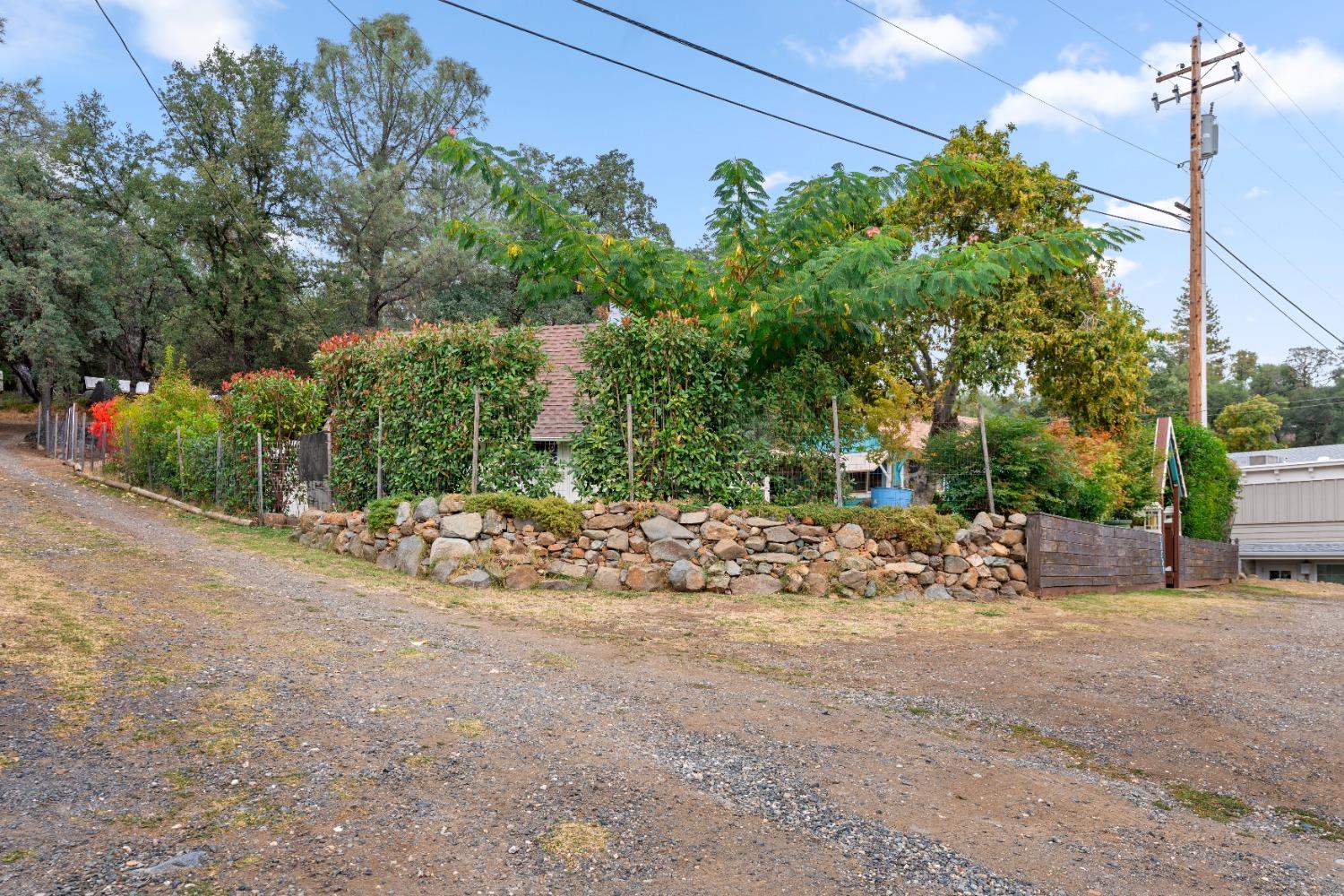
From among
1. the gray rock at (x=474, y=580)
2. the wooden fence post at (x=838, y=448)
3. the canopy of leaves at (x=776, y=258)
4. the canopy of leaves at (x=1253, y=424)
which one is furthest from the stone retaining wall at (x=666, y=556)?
the canopy of leaves at (x=1253, y=424)

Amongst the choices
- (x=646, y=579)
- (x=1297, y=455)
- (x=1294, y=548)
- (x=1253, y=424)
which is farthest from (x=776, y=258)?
(x=1253, y=424)

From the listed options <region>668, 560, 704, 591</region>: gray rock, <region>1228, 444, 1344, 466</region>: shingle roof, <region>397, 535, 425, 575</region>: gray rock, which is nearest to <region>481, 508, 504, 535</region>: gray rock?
<region>397, 535, 425, 575</region>: gray rock

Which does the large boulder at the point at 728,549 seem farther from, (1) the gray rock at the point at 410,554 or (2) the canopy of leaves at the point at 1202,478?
(2) the canopy of leaves at the point at 1202,478

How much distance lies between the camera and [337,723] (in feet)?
14.7

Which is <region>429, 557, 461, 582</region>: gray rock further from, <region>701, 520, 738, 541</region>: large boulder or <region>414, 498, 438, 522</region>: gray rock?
<region>701, 520, 738, 541</region>: large boulder

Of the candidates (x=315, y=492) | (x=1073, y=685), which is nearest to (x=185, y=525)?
(x=315, y=492)

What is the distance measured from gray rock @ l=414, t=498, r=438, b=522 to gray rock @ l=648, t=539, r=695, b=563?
2.83 metres

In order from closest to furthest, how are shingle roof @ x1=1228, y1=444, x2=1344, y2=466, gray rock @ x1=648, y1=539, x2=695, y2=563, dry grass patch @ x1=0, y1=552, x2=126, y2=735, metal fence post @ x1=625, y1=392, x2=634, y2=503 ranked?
dry grass patch @ x1=0, y1=552, x2=126, y2=735 < gray rock @ x1=648, y1=539, x2=695, y2=563 < metal fence post @ x1=625, y1=392, x2=634, y2=503 < shingle roof @ x1=1228, y1=444, x2=1344, y2=466

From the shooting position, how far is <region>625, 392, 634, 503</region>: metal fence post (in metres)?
10.8

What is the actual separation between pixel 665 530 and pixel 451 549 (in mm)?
2636

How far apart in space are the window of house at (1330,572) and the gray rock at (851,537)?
23452 millimetres

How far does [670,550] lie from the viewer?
34.3ft

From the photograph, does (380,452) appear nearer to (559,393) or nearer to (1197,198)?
(559,393)

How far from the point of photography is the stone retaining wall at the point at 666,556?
1028cm
